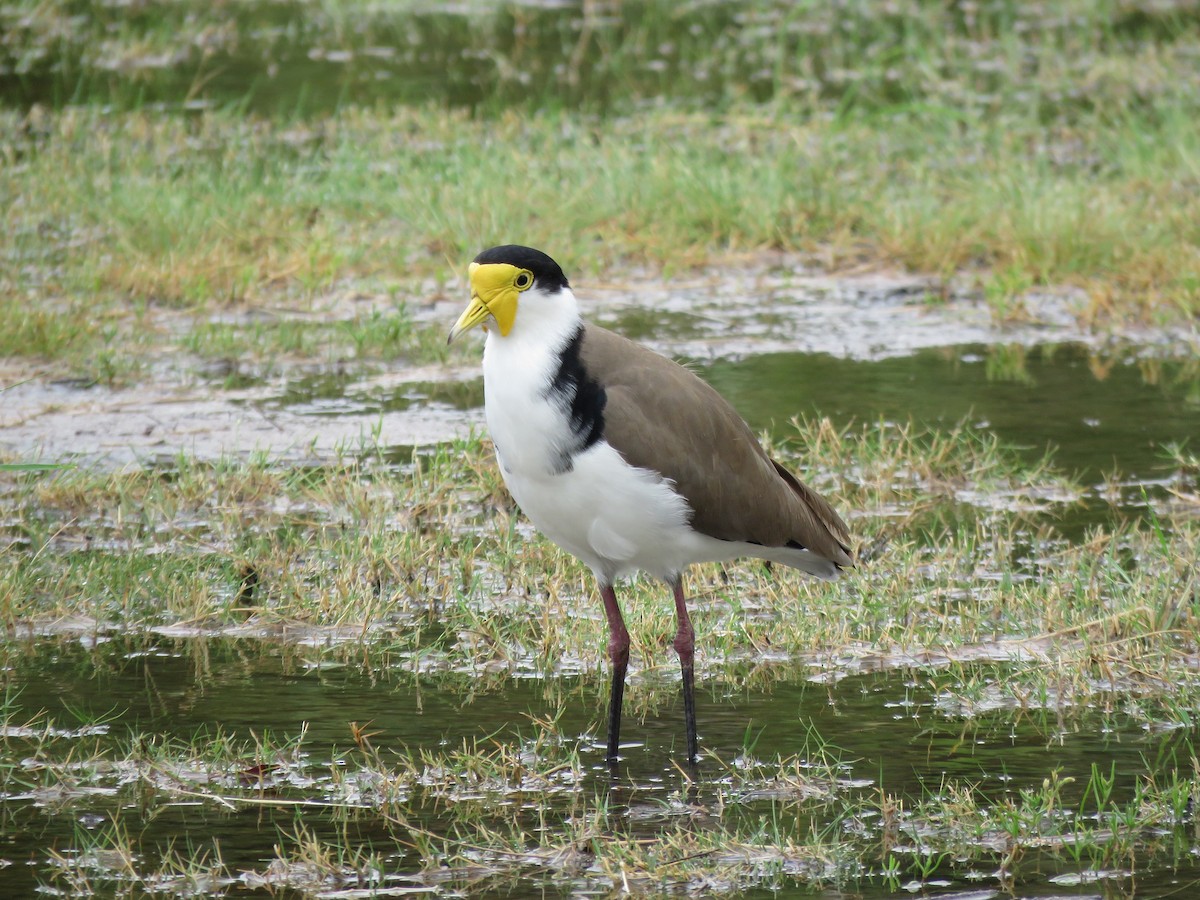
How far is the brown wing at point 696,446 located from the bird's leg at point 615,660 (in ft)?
1.12

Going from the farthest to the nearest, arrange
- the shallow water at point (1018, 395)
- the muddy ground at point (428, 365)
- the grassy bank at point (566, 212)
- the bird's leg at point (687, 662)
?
the grassy bank at point (566, 212) < the shallow water at point (1018, 395) < the muddy ground at point (428, 365) < the bird's leg at point (687, 662)

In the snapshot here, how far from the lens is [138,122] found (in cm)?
1192

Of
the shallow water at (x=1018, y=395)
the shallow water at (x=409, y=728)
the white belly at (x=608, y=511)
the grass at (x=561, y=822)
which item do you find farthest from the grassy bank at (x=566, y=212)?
the white belly at (x=608, y=511)

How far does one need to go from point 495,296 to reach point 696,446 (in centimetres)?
72

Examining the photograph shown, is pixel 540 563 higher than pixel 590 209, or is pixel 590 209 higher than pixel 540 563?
pixel 590 209

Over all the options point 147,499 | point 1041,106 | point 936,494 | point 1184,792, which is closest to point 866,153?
point 1041,106

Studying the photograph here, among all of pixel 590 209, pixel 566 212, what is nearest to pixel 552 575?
pixel 566 212

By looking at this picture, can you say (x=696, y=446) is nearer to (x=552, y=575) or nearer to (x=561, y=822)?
(x=561, y=822)

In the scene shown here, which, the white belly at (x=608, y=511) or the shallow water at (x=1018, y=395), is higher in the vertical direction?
the white belly at (x=608, y=511)

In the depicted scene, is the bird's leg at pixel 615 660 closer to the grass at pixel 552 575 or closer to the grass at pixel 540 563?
the grass at pixel 540 563

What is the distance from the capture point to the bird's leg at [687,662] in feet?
16.3

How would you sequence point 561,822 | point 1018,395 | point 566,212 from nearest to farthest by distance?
point 561,822
point 1018,395
point 566,212

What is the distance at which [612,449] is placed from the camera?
476cm

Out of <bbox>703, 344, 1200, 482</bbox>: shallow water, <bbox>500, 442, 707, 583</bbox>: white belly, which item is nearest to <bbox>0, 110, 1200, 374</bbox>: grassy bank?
<bbox>703, 344, 1200, 482</bbox>: shallow water
